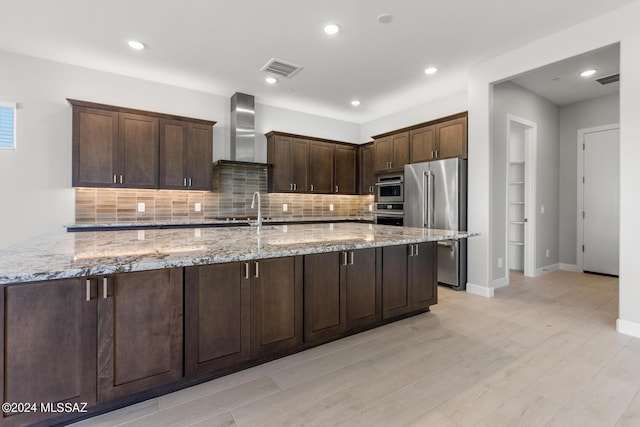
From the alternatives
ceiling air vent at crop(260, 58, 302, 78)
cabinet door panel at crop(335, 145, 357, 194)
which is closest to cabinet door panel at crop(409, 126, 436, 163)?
cabinet door panel at crop(335, 145, 357, 194)

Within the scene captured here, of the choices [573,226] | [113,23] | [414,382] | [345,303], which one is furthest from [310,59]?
[573,226]

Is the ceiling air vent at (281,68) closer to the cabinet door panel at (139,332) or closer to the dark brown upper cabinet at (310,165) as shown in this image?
the dark brown upper cabinet at (310,165)

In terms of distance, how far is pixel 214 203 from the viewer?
4938 millimetres

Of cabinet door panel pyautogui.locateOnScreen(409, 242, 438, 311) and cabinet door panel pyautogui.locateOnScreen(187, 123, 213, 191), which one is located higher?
cabinet door panel pyautogui.locateOnScreen(187, 123, 213, 191)

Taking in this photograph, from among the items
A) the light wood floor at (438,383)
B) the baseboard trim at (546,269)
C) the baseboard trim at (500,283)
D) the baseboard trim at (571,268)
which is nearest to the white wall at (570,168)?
the baseboard trim at (571,268)

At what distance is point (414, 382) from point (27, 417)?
203 cm

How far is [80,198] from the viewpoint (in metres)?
4.00

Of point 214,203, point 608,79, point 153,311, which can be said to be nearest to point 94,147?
point 214,203

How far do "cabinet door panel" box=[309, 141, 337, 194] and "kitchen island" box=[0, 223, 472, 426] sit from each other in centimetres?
328

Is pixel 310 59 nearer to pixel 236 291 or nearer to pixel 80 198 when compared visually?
pixel 236 291

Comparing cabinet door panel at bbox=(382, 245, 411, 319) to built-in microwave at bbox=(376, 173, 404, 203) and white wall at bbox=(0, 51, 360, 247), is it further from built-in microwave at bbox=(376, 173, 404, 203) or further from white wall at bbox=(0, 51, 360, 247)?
white wall at bbox=(0, 51, 360, 247)

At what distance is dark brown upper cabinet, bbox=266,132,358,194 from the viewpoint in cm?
525

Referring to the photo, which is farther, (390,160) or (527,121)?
(390,160)

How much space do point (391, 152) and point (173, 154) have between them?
3387mm
